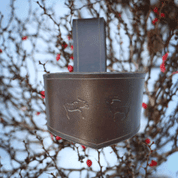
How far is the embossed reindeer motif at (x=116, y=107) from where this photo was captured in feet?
1.55

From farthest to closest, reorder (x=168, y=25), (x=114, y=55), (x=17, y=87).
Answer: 1. (x=17, y=87)
2. (x=114, y=55)
3. (x=168, y=25)

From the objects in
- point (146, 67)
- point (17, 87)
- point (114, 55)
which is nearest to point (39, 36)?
point (17, 87)

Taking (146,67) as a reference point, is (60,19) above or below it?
above

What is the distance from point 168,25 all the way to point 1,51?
1224mm

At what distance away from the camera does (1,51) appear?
1.07 m

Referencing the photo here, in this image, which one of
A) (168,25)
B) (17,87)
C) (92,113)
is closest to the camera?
(92,113)

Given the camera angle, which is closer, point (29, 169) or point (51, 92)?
point (51, 92)

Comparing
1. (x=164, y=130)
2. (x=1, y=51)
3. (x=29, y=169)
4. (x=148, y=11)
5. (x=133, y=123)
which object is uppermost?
(x=148, y=11)

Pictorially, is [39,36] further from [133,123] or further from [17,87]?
[133,123]

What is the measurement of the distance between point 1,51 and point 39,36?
33 cm

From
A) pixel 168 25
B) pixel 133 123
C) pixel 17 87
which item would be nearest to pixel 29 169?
pixel 17 87

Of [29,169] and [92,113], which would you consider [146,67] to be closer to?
[92,113]

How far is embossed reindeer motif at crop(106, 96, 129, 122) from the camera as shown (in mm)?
473

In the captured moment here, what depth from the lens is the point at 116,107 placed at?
1.58ft
